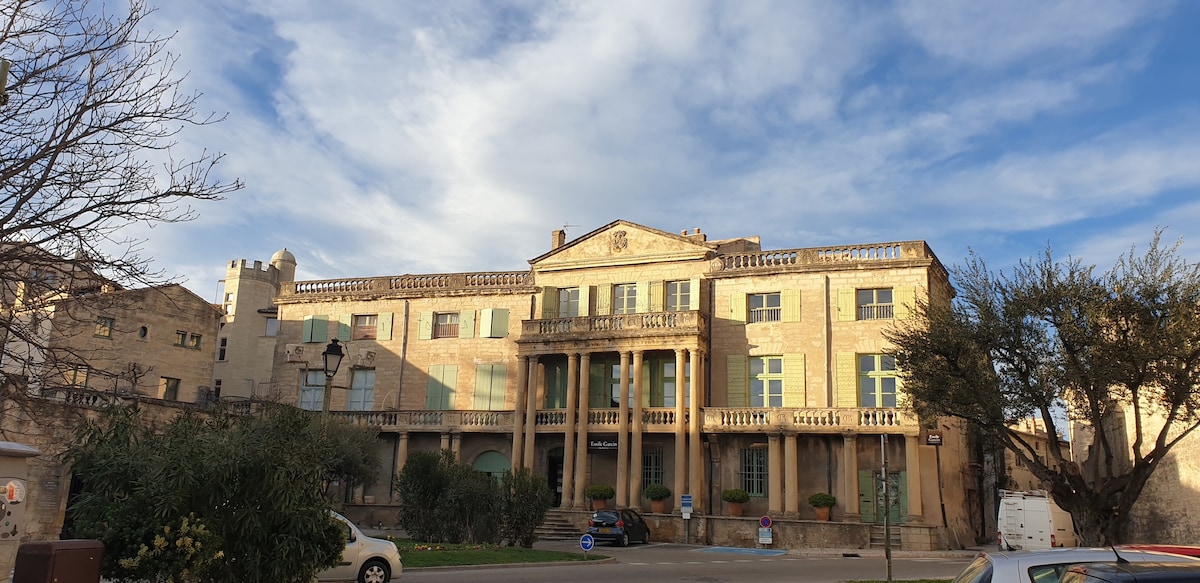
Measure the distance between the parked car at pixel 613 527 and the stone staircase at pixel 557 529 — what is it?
3140mm

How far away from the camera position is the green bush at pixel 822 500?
3197 centimetres

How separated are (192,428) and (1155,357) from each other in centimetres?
1560

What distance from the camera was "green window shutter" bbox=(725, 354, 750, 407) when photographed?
3512 cm

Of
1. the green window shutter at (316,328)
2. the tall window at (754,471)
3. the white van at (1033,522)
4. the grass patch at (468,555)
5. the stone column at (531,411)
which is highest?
the green window shutter at (316,328)

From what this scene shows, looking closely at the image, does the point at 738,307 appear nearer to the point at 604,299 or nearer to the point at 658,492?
the point at 604,299

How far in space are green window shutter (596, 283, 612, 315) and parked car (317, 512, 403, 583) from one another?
2280cm

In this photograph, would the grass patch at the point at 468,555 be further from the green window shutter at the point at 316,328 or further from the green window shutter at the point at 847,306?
the green window shutter at the point at 316,328

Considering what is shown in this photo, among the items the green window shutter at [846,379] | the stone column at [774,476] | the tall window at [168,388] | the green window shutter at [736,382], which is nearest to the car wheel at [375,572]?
the stone column at [774,476]

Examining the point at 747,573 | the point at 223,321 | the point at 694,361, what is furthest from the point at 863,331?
the point at 223,321

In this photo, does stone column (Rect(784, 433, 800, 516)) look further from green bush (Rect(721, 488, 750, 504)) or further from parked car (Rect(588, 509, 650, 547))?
parked car (Rect(588, 509, 650, 547))

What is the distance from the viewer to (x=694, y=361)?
34.7 meters

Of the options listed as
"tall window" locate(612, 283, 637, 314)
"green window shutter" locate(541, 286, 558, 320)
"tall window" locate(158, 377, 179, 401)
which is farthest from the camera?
"tall window" locate(158, 377, 179, 401)

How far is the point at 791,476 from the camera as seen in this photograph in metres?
32.7

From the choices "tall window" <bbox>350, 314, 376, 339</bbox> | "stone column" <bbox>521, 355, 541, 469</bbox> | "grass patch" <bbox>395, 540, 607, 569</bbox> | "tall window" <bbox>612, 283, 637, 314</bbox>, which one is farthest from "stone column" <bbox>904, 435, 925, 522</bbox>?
"tall window" <bbox>350, 314, 376, 339</bbox>
